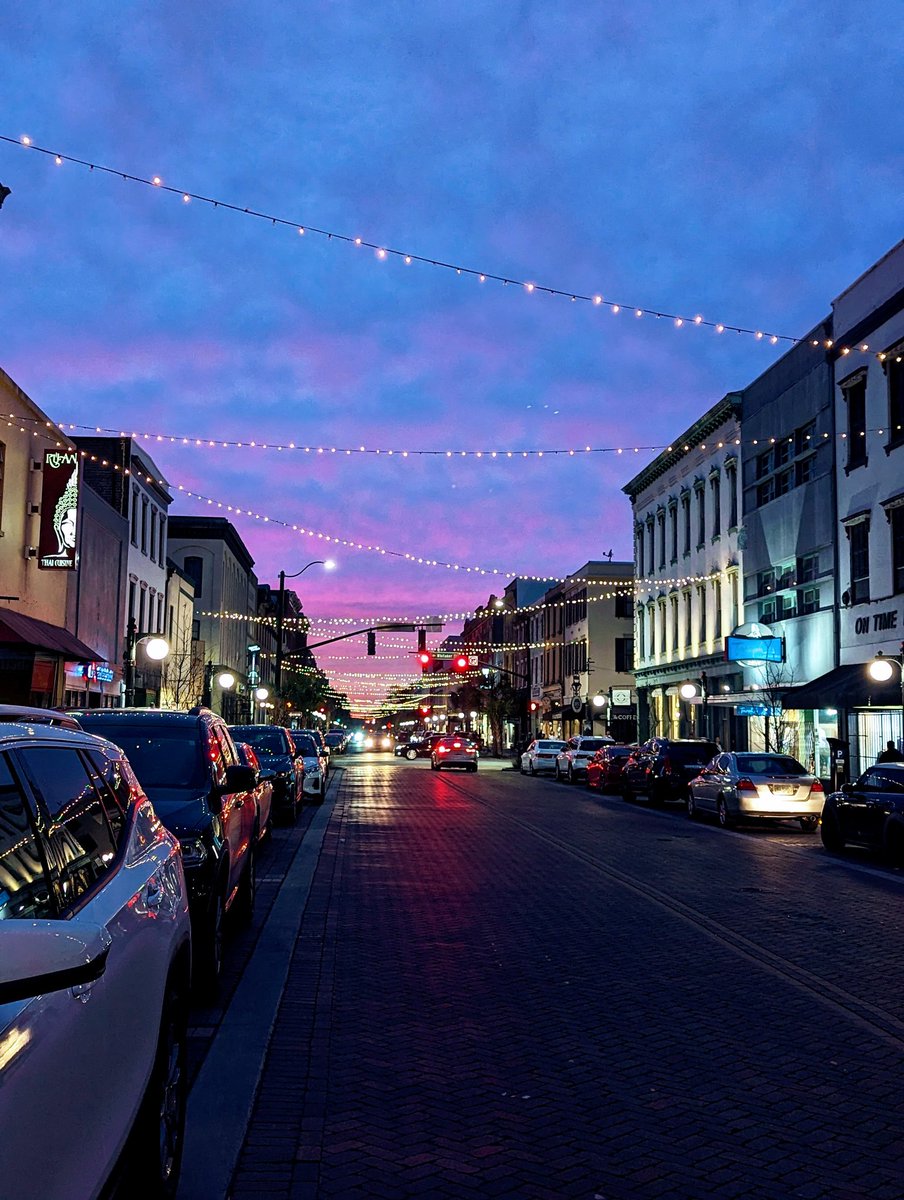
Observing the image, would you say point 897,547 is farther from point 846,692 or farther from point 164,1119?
point 164,1119

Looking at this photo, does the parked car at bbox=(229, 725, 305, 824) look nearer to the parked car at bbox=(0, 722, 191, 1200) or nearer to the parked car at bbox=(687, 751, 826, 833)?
the parked car at bbox=(687, 751, 826, 833)

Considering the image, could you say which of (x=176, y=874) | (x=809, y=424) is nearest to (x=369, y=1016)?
(x=176, y=874)

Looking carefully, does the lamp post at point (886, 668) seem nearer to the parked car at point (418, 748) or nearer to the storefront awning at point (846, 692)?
the storefront awning at point (846, 692)

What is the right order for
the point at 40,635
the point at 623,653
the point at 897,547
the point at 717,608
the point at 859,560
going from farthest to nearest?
the point at 623,653
the point at 717,608
the point at 859,560
the point at 897,547
the point at 40,635

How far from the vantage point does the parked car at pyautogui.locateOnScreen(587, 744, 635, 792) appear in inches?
1455

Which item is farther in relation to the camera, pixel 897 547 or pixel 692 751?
pixel 692 751

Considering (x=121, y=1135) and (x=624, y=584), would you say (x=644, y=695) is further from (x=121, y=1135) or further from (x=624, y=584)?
(x=121, y=1135)

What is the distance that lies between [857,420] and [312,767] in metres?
17.3

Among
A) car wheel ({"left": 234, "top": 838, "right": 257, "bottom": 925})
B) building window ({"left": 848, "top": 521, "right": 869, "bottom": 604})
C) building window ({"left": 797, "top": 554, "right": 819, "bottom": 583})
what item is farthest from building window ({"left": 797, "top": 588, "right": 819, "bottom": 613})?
car wheel ({"left": 234, "top": 838, "right": 257, "bottom": 925})

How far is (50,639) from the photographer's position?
26.7 meters

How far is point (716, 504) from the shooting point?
4538 centimetres

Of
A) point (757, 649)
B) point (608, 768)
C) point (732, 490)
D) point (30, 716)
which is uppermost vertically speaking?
point (732, 490)

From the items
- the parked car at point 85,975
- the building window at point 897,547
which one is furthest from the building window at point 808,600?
the parked car at point 85,975

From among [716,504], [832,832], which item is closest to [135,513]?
[716,504]
